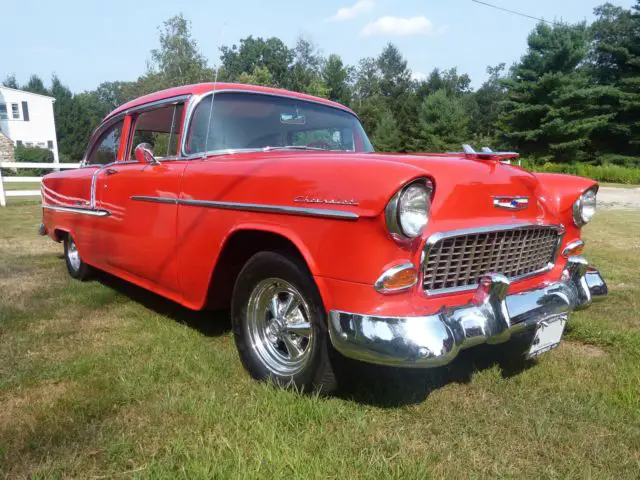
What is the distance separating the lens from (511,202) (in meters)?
2.40

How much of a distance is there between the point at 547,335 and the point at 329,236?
1.23 m

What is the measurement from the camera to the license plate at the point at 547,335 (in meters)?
2.37

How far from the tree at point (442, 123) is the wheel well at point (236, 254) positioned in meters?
36.0

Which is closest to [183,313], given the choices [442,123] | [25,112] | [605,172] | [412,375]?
[412,375]

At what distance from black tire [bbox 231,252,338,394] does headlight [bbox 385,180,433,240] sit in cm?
50

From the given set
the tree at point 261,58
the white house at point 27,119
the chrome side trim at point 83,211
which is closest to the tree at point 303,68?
the tree at point 261,58

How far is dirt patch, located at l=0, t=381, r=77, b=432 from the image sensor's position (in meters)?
2.14

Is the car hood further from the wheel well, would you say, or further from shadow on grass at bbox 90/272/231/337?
shadow on grass at bbox 90/272/231/337

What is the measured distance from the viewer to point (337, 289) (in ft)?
6.71

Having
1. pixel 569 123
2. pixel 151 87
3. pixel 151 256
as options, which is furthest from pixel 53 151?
pixel 151 256

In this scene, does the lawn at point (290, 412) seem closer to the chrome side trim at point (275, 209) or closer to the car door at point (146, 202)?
the car door at point (146, 202)

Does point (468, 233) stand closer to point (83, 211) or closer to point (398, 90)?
point (83, 211)

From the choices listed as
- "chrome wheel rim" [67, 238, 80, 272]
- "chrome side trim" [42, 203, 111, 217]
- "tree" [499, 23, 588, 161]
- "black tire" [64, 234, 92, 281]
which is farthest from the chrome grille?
"tree" [499, 23, 588, 161]

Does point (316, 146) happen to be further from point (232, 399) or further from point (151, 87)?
point (151, 87)
